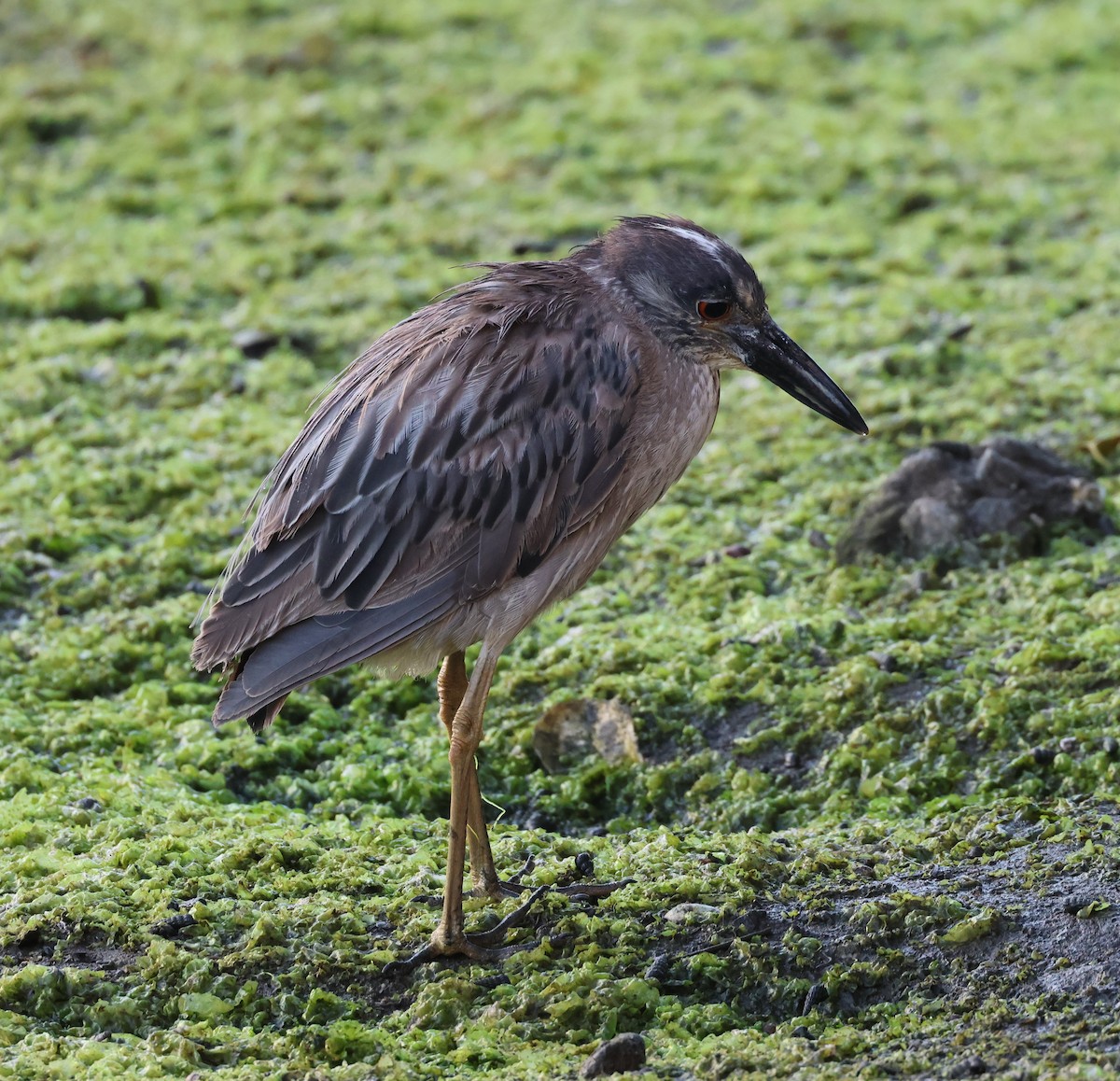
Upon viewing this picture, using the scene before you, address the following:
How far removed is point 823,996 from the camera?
13.8 ft

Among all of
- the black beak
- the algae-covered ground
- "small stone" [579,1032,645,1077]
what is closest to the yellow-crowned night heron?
the black beak

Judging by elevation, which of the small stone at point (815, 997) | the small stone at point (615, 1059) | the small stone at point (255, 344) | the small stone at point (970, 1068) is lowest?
the small stone at point (815, 997)

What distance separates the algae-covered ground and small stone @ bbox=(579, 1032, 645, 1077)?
0.21 ft

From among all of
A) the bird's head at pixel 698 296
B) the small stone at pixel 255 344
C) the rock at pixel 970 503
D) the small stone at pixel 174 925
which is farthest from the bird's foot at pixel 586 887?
the small stone at pixel 255 344

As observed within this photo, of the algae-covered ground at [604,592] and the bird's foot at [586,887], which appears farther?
the bird's foot at [586,887]

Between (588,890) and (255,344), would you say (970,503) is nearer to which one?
(588,890)

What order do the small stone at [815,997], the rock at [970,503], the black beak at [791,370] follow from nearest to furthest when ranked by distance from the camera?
the small stone at [815,997], the black beak at [791,370], the rock at [970,503]

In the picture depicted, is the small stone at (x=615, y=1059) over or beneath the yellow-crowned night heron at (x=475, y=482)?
beneath

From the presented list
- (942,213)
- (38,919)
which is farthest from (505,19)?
(38,919)

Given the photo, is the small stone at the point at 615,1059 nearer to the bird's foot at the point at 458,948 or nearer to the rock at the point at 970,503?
the bird's foot at the point at 458,948

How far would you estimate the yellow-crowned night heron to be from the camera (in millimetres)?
4746

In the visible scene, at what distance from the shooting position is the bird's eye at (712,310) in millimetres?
5047

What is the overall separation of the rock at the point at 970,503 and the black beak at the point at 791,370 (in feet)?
3.88

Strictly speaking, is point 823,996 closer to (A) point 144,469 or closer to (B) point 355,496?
(B) point 355,496
